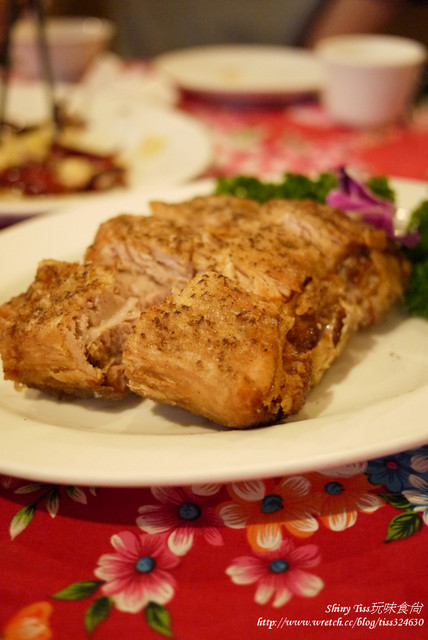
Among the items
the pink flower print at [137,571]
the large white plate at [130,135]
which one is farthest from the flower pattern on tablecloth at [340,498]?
the large white plate at [130,135]

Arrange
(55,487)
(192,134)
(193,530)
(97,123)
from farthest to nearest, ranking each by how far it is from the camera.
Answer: (97,123) → (192,134) → (55,487) → (193,530)

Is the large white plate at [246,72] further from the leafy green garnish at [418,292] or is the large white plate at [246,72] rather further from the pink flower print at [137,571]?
the pink flower print at [137,571]

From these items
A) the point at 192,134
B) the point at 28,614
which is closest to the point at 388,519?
the point at 28,614

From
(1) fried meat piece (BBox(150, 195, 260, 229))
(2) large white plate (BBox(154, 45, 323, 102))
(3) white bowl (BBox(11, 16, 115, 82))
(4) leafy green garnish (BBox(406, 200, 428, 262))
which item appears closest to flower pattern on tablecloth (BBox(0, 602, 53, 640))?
(1) fried meat piece (BBox(150, 195, 260, 229))

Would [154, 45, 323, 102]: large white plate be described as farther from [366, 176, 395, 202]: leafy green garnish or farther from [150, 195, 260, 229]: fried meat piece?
[150, 195, 260, 229]: fried meat piece

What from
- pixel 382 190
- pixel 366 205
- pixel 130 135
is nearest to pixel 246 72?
pixel 130 135

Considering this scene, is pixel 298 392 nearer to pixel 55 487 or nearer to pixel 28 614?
pixel 55 487
